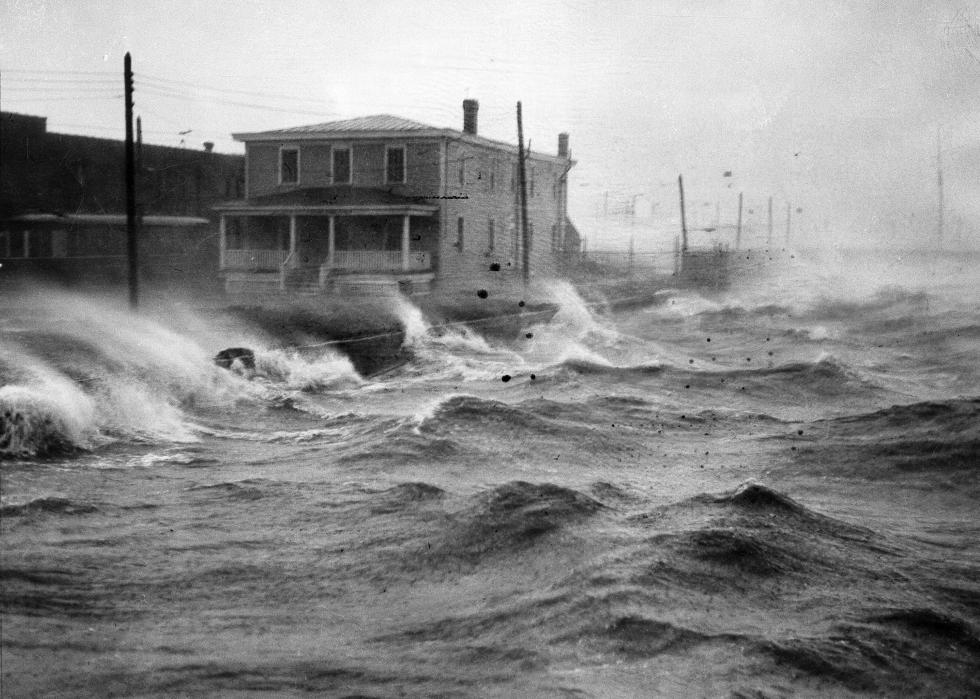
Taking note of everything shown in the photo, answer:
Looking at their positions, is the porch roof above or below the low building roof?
above

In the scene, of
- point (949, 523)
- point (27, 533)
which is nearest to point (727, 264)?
point (949, 523)

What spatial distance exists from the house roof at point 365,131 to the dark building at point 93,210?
19.1 ft

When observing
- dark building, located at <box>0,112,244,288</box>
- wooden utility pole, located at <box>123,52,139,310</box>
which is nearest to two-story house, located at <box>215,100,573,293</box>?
dark building, located at <box>0,112,244,288</box>

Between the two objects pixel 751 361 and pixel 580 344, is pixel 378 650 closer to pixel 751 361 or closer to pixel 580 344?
pixel 751 361

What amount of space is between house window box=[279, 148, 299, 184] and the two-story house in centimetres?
4

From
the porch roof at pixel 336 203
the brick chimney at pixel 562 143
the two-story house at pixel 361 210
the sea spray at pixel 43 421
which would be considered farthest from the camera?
the brick chimney at pixel 562 143

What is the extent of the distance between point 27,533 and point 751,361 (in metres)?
23.1

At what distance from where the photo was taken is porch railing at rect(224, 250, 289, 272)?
39469 mm

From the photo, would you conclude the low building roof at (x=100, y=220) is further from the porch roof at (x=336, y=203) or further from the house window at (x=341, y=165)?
the house window at (x=341, y=165)

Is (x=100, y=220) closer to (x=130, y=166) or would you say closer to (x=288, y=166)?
(x=288, y=166)

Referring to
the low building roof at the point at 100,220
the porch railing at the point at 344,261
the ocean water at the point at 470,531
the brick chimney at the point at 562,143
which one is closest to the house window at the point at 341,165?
the porch railing at the point at 344,261

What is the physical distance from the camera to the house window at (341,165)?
4072 cm

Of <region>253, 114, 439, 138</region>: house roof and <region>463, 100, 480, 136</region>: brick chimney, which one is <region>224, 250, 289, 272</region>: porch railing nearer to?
<region>253, 114, 439, 138</region>: house roof

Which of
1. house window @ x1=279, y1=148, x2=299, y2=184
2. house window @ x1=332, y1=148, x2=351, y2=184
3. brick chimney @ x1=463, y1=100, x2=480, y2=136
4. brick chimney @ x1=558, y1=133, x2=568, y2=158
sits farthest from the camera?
brick chimney @ x1=558, y1=133, x2=568, y2=158
